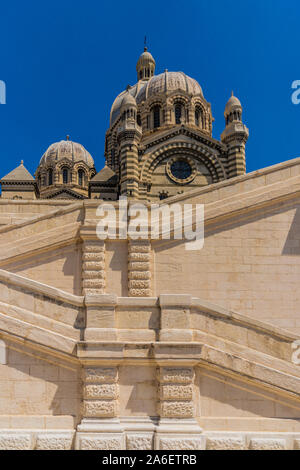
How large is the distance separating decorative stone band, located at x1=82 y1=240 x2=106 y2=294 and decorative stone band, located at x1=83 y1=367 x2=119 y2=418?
4.64 meters

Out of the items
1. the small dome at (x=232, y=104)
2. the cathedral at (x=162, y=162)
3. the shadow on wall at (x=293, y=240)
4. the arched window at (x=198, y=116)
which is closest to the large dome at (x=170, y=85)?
the arched window at (x=198, y=116)

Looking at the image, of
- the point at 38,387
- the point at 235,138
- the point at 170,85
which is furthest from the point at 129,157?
the point at 38,387

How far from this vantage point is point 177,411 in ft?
25.0

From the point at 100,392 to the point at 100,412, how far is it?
1.07 ft

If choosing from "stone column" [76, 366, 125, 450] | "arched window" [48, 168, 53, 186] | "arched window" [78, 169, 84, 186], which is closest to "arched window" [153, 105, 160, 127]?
"arched window" [78, 169, 84, 186]

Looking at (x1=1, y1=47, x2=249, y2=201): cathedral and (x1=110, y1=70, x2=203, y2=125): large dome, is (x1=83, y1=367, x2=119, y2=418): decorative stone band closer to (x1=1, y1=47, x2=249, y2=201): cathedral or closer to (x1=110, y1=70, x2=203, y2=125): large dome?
(x1=1, y1=47, x2=249, y2=201): cathedral

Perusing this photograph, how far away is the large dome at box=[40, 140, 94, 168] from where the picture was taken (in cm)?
5631

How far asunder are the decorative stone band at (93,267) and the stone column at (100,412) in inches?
183

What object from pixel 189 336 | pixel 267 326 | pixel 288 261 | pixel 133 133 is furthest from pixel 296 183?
pixel 133 133

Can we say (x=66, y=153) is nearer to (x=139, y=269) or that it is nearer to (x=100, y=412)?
(x=139, y=269)

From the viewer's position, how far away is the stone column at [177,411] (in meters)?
7.32

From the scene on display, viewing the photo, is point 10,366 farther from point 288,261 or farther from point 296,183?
point 296,183

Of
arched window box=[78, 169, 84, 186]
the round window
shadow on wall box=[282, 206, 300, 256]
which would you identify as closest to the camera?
shadow on wall box=[282, 206, 300, 256]

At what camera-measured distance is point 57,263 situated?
12.6 m
